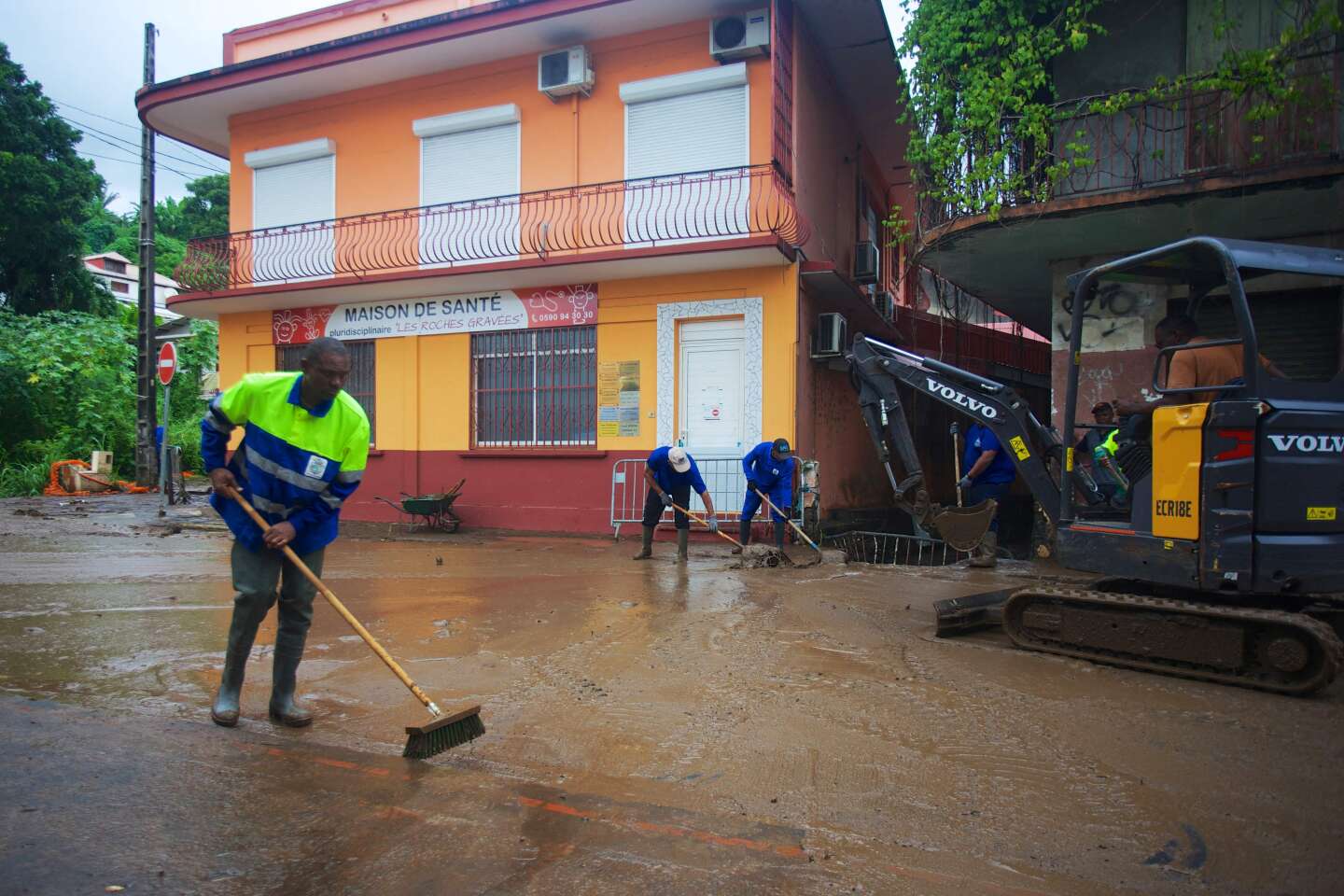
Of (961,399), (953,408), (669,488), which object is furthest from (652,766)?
(669,488)

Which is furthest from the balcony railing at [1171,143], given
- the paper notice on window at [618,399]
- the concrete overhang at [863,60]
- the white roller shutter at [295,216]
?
the white roller shutter at [295,216]

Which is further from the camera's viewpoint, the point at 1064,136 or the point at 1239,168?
the point at 1064,136

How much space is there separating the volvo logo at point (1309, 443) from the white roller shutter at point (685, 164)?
24.7ft

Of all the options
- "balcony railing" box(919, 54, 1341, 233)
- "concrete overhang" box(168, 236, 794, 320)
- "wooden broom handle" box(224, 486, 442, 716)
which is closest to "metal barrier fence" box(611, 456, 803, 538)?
"concrete overhang" box(168, 236, 794, 320)

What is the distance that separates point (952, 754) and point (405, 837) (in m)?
Answer: 2.19

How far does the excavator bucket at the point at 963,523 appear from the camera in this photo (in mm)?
8664

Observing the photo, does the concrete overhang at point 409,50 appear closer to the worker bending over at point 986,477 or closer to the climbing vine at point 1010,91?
the climbing vine at point 1010,91

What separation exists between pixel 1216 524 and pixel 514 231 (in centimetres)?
1013

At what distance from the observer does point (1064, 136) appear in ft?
30.1

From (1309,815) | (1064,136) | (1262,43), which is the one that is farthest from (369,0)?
(1309,815)

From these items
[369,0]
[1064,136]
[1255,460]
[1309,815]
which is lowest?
[1309,815]

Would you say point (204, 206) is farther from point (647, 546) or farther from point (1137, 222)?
point (1137, 222)

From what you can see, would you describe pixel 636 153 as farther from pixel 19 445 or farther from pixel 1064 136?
pixel 19 445

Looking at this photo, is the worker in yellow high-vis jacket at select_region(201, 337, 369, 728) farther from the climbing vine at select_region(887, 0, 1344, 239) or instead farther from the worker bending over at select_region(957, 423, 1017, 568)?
the climbing vine at select_region(887, 0, 1344, 239)
